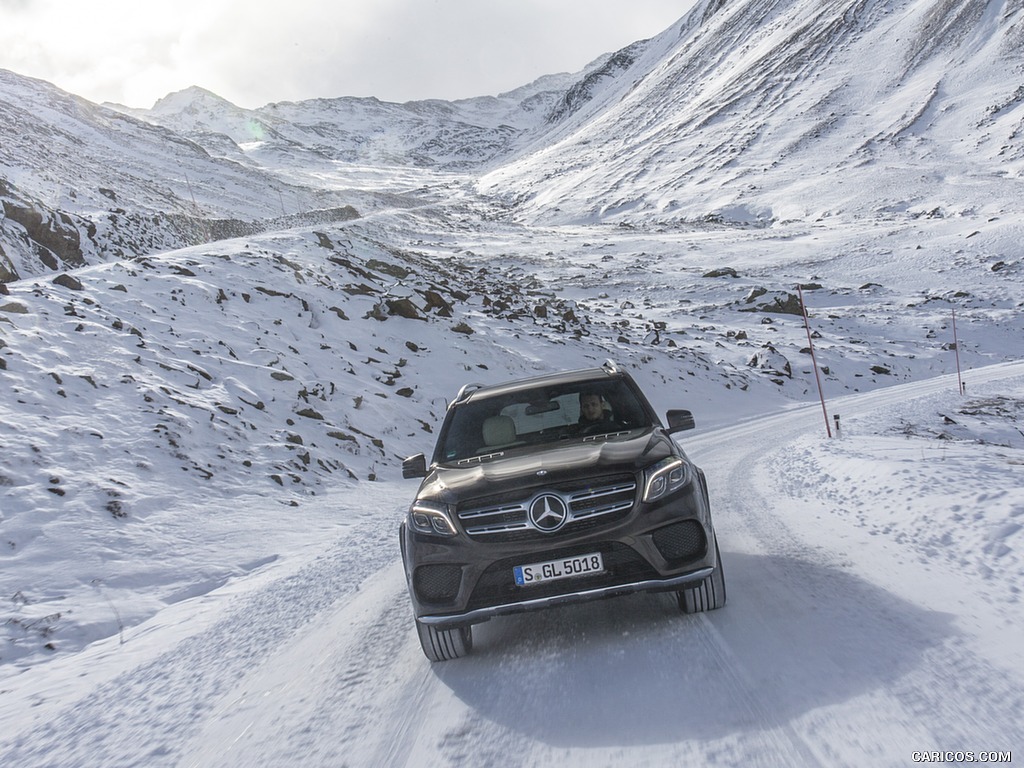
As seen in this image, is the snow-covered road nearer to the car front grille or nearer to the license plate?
the license plate

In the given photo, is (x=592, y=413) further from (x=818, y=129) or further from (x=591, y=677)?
(x=818, y=129)

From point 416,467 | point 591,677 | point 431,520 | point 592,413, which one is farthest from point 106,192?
point 591,677

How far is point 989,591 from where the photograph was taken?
14.4 ft

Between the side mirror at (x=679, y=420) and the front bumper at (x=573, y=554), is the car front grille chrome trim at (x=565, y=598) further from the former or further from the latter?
the side mirror at (x=679, y=420)

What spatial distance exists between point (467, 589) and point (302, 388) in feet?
33.4

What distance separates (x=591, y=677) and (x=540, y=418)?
2.01 meters

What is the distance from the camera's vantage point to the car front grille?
3943mm

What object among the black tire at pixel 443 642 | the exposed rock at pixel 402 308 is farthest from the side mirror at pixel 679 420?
the exposed rock at pixel 402 308

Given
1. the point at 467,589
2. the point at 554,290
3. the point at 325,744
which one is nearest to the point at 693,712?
the point at 467,589

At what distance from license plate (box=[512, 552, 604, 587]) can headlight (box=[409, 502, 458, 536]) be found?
0.45 m

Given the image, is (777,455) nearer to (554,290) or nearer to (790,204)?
(554,290)

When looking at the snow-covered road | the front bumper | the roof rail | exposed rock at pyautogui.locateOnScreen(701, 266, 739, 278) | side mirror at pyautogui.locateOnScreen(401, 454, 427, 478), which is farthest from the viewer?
exposed rock at pyautogui.locateOnScreen(701, 266, 739, 278)

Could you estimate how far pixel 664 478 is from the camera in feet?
13.5

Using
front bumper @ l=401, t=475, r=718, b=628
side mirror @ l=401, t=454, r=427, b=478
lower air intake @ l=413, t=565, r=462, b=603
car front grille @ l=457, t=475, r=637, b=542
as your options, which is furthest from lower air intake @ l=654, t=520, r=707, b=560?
side mirror @ l=401, t=454, r=427, b=478
